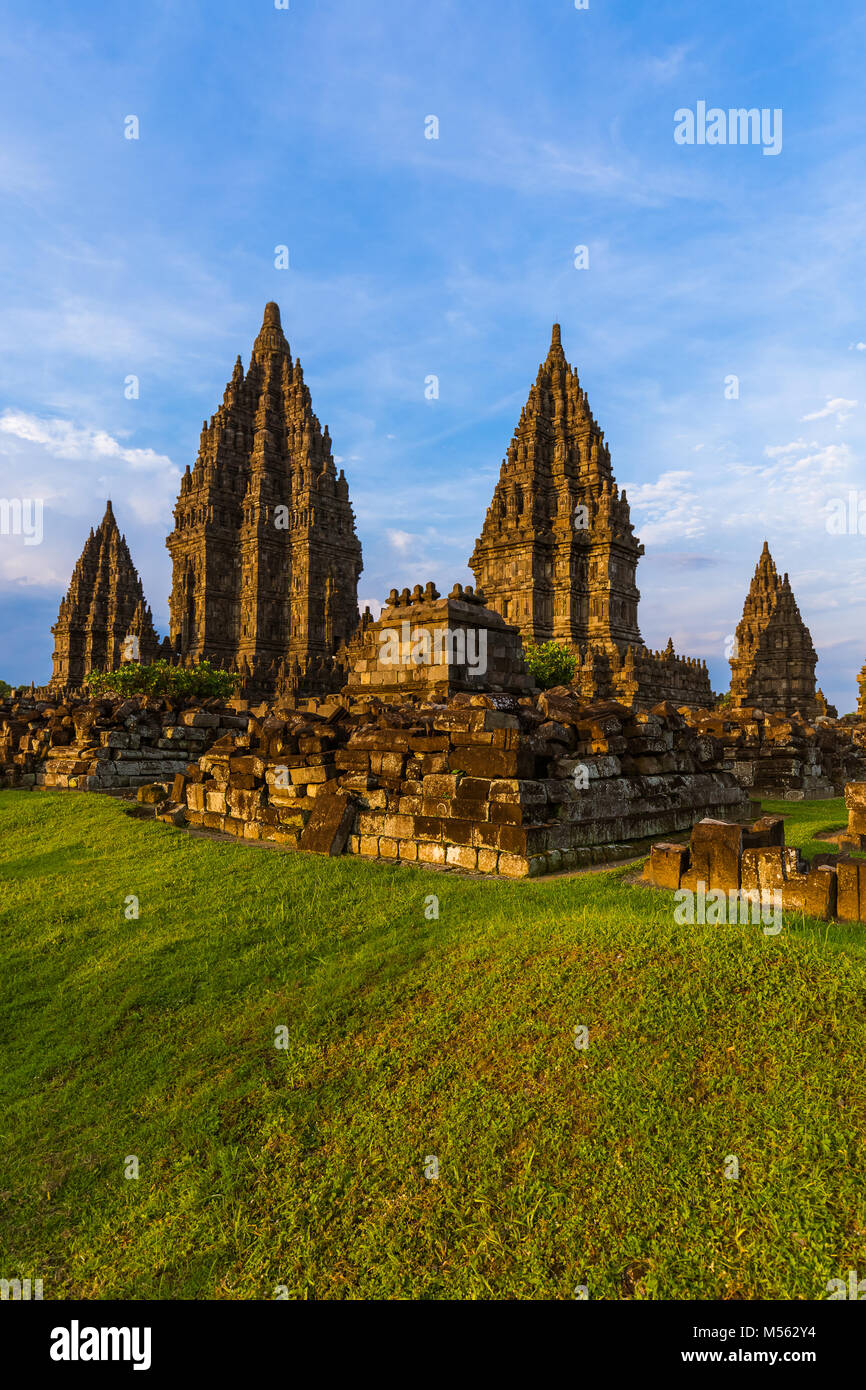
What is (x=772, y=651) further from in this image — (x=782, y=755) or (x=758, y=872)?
(x=758, y=872)

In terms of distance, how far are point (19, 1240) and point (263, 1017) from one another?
5.69 feet

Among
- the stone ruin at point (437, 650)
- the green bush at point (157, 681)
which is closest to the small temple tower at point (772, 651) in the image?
the green bush at point (157, 681)

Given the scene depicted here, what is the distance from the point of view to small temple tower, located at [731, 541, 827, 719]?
50594 mm

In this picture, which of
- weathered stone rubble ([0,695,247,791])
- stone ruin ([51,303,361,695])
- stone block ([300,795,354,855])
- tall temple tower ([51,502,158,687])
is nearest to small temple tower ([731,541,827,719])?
stone ruin ([51,303,361,695])

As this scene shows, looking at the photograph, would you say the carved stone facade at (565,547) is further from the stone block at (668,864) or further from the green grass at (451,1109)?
the green grass at (451,1109)

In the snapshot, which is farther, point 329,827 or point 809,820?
point 809,820

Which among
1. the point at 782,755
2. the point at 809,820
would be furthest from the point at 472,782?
the point at 782,755

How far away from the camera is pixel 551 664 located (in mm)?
36156

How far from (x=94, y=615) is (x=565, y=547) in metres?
42.7

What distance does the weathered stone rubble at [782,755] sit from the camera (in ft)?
49.2

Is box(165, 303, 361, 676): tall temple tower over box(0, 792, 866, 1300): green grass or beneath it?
over

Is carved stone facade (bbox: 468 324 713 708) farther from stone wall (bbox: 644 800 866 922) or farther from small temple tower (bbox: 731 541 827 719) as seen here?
stone wall (bbox: 644 800 866 922)

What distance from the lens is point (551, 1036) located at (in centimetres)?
386

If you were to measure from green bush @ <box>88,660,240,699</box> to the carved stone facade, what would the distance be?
61.0ft
